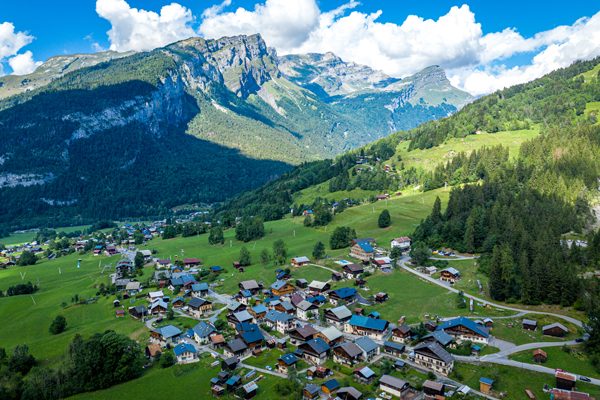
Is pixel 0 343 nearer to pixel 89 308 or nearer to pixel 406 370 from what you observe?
pixel 89 308

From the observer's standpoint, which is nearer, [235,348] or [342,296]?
[235,348]

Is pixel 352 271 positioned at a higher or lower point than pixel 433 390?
higher

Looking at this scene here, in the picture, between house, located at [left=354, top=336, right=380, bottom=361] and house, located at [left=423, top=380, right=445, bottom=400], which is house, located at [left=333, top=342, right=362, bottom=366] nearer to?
house, located at [left=354, top=336, right=380, bottom=361]

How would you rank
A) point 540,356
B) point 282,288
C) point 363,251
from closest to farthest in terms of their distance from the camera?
1. point 540,356
2. point 282,288
3. point 363,251

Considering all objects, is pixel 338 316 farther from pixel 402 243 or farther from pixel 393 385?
pixel 402 243

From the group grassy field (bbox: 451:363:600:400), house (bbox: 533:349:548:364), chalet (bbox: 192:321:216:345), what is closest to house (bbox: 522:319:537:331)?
house (bbox: 533:349:548:364)

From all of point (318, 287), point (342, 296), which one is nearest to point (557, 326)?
point (342, 296)
